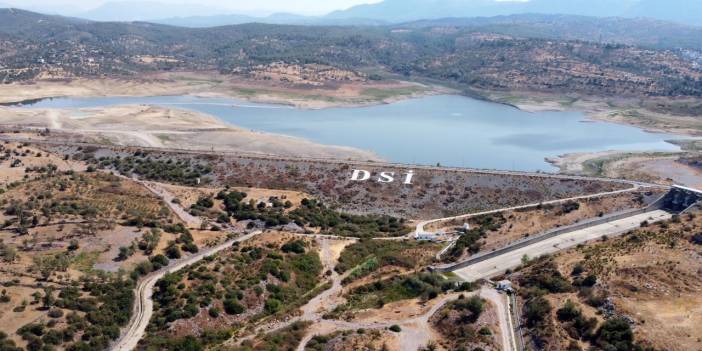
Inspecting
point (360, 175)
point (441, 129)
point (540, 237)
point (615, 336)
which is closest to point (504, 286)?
point (615, 336)

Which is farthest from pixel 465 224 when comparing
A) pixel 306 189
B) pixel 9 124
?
pixel 9 124

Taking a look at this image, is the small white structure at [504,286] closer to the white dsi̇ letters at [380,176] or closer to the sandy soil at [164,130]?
the white dsi̇ letters at [380,176]

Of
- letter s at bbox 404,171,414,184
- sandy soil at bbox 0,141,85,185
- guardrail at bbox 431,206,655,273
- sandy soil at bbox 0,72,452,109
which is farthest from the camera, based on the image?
sandy soil at bbox 0,72,452,109

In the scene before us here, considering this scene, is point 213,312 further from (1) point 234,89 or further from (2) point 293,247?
(1) point 234,89

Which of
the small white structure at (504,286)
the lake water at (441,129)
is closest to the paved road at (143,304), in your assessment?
the small white structure at (504,286)

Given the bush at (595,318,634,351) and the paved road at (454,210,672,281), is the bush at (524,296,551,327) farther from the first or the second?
the paved road at (454,210,672,281)

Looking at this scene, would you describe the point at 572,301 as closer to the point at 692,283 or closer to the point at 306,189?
the point at 692,283

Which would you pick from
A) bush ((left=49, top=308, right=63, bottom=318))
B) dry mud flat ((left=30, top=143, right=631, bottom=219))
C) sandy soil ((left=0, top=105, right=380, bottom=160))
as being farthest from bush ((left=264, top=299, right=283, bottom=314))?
sandy soil ((left=0, top=105, right=380, bottom=160))
